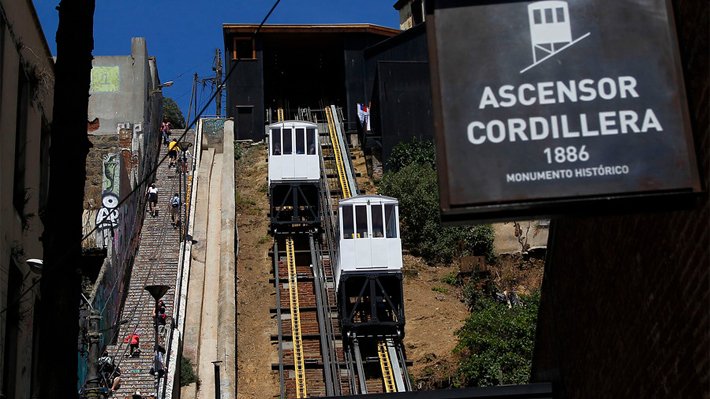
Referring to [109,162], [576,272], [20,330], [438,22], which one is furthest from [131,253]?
[438,22]

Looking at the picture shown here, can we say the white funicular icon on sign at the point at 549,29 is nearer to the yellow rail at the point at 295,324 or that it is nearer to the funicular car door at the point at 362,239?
the yellow rail at the point at 295,324

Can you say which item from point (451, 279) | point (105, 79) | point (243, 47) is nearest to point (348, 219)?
point (451, 279)

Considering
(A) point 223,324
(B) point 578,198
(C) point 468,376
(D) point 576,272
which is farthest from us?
(A) point 223,324

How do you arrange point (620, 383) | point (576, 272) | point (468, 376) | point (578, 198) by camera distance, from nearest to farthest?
point (578, 198) < point (620, 383) < point (576, 272) < point (468, 376)

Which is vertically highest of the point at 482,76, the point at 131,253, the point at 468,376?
the point at 131,253

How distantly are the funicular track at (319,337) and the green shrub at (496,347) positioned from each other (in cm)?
161

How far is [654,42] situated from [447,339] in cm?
2509

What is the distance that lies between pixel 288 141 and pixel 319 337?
937 centimetres

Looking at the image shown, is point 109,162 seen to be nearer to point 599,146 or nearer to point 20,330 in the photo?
point 20,330

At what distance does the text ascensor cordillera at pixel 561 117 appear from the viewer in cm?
557

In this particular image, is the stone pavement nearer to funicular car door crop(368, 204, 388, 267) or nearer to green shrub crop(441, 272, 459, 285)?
funicular car door crop(368, 204, 388, 267)

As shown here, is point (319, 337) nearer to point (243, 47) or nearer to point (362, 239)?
point (362, 239)

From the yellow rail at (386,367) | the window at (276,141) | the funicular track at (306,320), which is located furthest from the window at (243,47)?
the yellow rail at (386,367)

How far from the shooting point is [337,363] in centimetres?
2795
